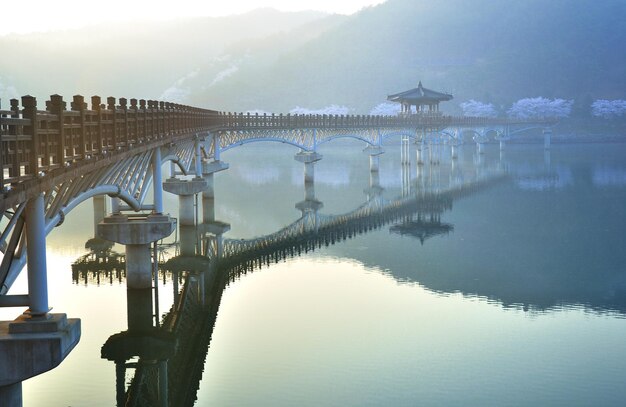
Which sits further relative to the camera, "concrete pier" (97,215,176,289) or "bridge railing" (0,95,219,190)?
"concrete pier" (97,215,176,289)

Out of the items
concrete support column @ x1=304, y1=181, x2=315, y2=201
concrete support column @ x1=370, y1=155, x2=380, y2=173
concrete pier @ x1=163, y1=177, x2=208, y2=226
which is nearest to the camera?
concrete pier @ x1=163, y1=177, x2=208, y2=226

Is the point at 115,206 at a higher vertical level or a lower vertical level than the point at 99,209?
higher

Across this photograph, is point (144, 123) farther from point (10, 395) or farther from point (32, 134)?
point (10, 395)

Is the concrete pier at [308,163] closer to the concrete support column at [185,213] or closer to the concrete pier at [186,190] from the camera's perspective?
the concrete pier at [186,190]

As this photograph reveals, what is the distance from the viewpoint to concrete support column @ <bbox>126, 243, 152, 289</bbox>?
2658 centimetres

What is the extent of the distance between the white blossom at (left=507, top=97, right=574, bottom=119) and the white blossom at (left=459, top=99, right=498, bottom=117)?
3974mm

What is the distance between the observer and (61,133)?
643 inches

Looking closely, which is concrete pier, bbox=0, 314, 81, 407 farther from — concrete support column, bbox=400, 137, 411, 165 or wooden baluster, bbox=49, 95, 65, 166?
concrete support column, bbox=400, 137, 411, 165

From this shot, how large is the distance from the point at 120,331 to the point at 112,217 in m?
4.14

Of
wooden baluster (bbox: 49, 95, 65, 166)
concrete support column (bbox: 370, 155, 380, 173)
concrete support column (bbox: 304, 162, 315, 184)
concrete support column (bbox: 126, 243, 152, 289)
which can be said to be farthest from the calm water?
concrete support column (bbox: 370, 155, 380, 173)

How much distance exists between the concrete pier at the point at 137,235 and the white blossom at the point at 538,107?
153959mm

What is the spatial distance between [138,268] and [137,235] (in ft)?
4.56

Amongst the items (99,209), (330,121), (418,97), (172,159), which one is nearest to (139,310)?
(172,159)

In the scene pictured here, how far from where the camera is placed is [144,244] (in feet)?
86.4
